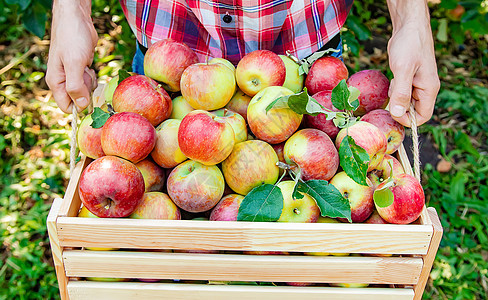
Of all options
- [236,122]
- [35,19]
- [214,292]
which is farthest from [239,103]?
[35,19]

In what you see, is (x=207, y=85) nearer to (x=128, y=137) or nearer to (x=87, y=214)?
(x=128, y=137)

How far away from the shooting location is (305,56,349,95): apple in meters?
1.38

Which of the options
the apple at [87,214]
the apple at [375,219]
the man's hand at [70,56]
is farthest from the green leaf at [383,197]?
the man's hand at [70,56]

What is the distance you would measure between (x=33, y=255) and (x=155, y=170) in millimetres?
1433

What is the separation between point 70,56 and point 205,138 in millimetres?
583

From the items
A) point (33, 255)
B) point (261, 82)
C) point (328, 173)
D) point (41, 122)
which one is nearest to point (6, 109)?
point (41, 122)

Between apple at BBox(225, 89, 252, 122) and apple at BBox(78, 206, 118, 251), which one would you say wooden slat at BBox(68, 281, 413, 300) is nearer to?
apple at BBox(78, 206, 118, 251)

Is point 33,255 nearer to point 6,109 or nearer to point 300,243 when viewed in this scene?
point 6,109

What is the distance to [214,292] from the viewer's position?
44.6 inches

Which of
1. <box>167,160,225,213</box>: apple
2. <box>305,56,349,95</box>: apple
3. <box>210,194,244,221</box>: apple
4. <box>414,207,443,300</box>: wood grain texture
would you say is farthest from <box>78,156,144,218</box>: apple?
<box>414,207,443,300</box>: wood grain texture

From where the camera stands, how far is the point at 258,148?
121cm

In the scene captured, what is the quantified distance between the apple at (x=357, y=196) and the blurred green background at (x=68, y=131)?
131cm

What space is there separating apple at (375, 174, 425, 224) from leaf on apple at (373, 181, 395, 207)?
0.01 metres

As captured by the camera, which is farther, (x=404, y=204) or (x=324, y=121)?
(x=324, y=121)
